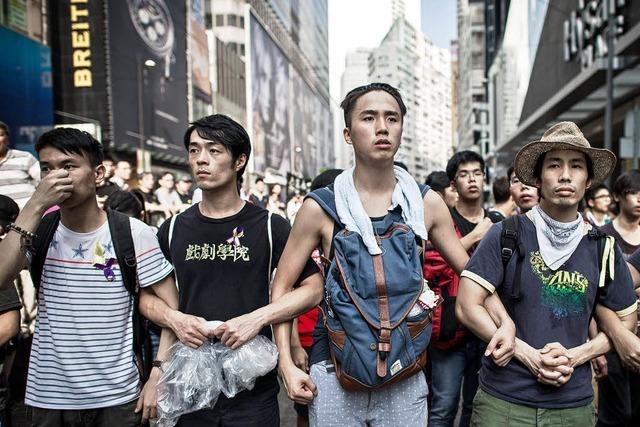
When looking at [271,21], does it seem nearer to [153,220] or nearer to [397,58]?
[153,220]

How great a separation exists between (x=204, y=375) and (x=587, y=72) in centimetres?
1570

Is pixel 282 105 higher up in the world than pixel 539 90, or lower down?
higher up

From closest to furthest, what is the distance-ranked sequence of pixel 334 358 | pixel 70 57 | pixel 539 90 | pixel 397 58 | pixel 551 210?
pixel 334 358 < pixel 551 210 < pixel 70 57 < pixel 539 90 < pixel 397 58

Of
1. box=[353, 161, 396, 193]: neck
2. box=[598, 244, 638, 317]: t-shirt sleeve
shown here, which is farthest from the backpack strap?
box=[598, 244, 638, 317]: t-shirt sleeve

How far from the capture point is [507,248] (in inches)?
99.3

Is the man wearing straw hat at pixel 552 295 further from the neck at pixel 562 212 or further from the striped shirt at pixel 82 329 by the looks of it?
the striped shirt at pixel 82 329

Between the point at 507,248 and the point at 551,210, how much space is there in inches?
11.8

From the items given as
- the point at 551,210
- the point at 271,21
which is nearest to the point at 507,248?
the point at 551,210

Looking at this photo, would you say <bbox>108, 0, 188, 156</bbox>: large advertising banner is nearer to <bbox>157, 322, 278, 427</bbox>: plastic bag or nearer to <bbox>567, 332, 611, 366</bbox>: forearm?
<bbox>157, 322, 278, 427</bbox>: plastic bag

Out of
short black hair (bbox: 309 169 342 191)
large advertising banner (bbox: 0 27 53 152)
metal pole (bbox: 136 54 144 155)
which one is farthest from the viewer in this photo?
metal pole (bbox: 136 54 144 155)

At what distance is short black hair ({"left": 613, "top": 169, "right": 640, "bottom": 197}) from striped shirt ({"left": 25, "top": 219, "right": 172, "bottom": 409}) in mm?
3775

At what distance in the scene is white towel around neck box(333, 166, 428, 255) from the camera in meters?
2.39

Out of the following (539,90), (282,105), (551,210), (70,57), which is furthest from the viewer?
(282,105)

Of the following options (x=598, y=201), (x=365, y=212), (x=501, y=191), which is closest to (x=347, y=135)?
(x=365, y=212)
